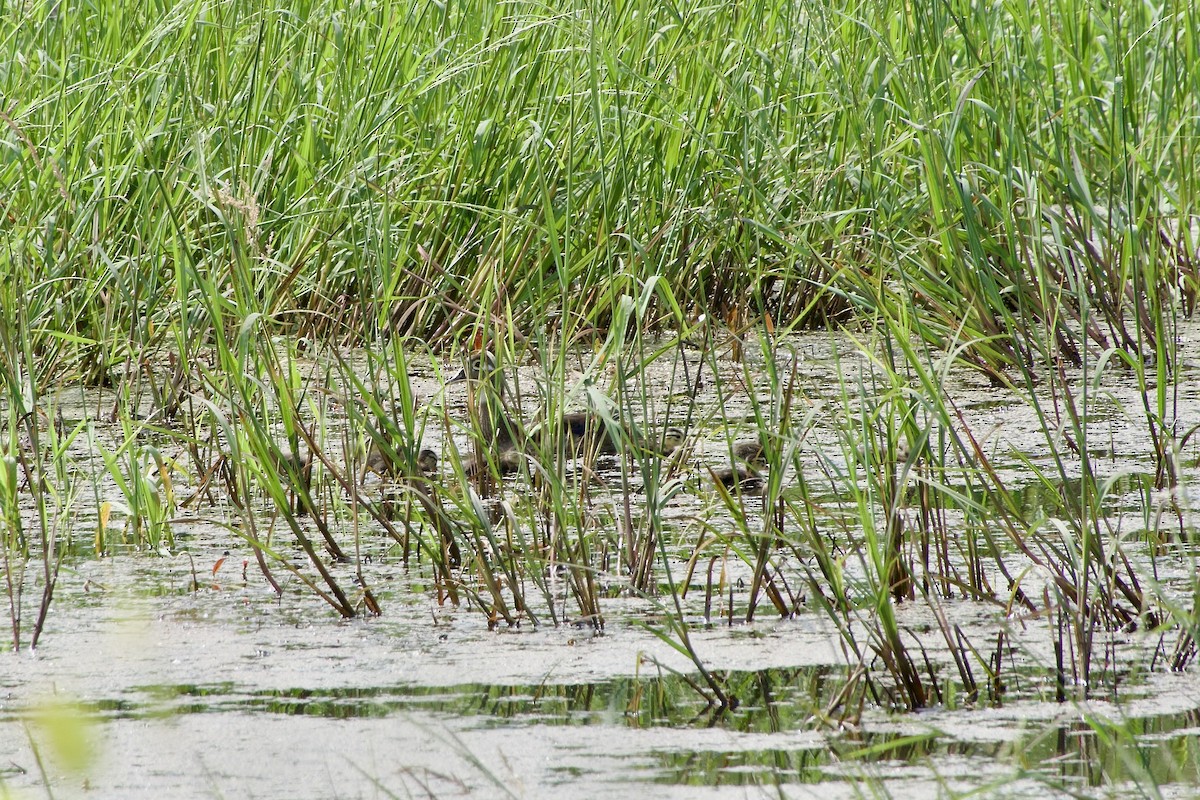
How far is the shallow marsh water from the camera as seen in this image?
1.93 metres

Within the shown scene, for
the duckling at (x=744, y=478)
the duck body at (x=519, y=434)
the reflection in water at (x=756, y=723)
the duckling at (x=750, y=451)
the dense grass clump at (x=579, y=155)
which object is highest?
the dense grass clump at (x=579, y=155)

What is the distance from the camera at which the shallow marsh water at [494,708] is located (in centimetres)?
193

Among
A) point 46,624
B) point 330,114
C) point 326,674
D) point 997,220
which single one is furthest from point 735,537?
point 330,114

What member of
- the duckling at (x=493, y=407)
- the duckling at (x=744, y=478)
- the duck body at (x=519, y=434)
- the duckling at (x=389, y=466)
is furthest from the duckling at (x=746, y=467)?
the duckling at (x=389, y=466)

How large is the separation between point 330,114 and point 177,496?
1455mm

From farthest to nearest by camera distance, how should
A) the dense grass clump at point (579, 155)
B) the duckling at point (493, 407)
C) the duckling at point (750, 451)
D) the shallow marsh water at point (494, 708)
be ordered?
the dense grass clump at point (579, 155) → the duckling at point (750, 451) → the duckling at point (493, 407) → the shallow marsh water at point (494, 708)

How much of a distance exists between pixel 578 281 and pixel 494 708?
8.22 feet

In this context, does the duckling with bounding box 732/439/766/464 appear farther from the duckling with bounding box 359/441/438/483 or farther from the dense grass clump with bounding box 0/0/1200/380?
the duckling with bounding box 359/441/438/483

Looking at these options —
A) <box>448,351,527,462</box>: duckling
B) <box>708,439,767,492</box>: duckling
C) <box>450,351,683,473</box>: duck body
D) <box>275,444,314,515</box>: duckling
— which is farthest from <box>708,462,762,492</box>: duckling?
<box>275,444,314,515</box>: duckling

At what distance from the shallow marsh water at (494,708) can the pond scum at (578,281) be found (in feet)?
0.29

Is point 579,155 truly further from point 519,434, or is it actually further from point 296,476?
point 296,476

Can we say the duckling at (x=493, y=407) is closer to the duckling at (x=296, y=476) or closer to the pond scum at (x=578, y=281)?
the pond scum at (x=578, y=281)

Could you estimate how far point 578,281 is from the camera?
4625 mm

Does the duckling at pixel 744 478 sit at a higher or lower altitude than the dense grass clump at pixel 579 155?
lower
